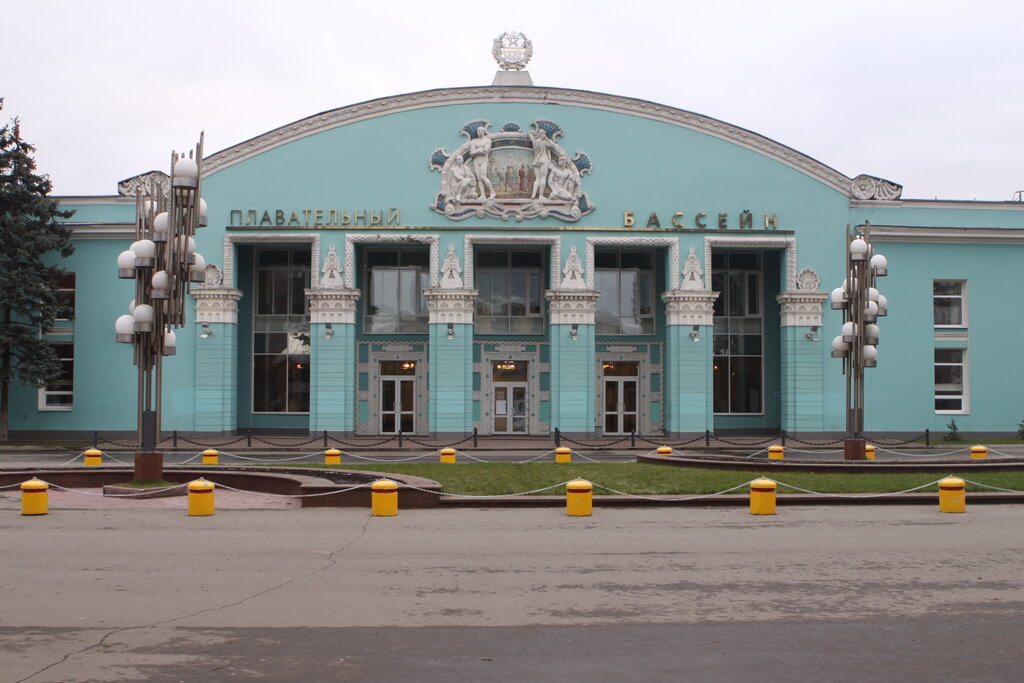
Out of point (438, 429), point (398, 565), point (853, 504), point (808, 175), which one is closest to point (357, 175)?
point (438, 429)

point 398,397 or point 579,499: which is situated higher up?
point 398,397

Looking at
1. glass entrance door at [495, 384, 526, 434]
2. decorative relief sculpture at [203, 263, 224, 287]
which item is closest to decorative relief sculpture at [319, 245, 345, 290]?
decorative relief sculpture at [203, 263, 224, 287]

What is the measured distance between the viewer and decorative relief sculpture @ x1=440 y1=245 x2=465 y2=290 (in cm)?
3581

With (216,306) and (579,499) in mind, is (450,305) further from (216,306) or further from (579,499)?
(579,499)

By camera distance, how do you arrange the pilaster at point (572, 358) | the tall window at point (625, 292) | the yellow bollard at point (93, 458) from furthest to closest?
the tall window at point (625, 292) < the pilaster at point (572, 358) < the yellow bollard at point (93, 458)

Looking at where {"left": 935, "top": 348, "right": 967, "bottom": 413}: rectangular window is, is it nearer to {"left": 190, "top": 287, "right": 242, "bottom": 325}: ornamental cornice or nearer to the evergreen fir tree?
{"left": 190, "top": 287, "right": 242, "bottom": 325}: ornamental cornice

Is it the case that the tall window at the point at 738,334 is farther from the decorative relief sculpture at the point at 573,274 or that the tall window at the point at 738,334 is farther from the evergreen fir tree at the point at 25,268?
the evergreen fir tree at the point at 25,268

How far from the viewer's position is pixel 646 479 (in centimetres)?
1978

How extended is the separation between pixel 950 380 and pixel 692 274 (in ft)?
36.5

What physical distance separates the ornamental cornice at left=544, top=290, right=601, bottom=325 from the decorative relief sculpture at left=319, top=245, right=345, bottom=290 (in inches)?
302

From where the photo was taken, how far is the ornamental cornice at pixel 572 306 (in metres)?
35.8

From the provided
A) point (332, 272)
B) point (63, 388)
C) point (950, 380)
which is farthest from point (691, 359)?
point (63, 388)

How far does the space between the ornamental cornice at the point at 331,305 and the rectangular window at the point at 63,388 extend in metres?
9.45

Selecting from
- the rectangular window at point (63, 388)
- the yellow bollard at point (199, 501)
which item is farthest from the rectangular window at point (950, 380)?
the rectangular window at point (63, 388)
